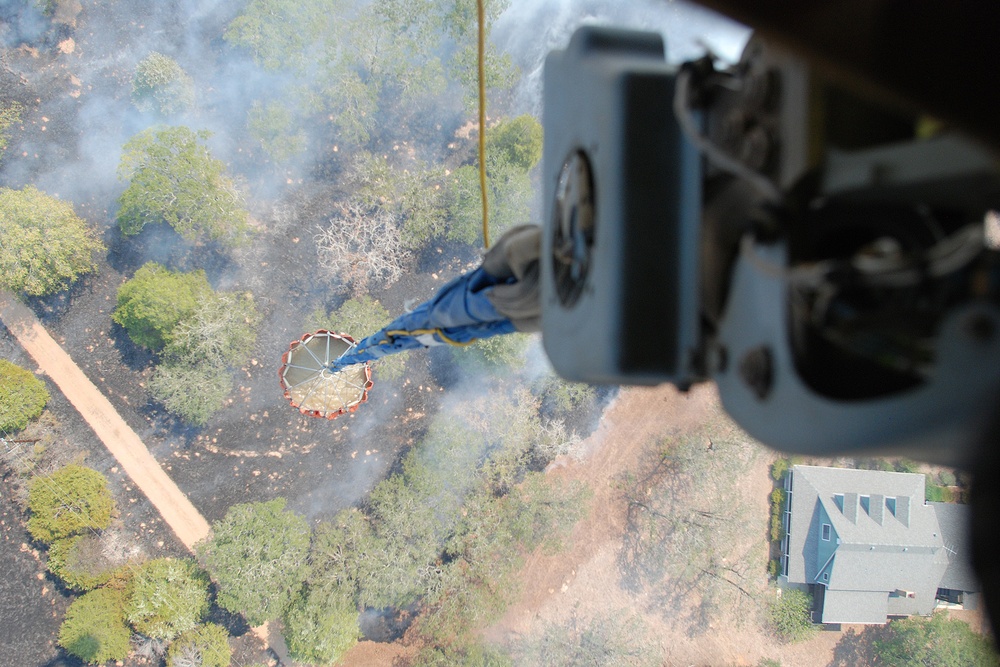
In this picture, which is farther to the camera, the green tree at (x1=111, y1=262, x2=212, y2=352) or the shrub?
the shrub

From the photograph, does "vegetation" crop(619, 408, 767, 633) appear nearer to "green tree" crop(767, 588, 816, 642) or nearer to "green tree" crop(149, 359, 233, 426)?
"green tree" crop(767, 588, 816, 642)

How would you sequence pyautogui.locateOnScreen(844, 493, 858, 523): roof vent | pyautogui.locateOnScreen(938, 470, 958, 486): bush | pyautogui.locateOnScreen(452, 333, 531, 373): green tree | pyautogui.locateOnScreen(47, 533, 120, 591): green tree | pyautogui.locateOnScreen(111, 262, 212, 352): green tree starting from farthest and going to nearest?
1. pyautogui.locateOnScreen(938, 470, 958, 486): bush
2. pyautogui.locateOnScreen(844, 493, 858, 523): roof vent
3. pyautogui.locateOnScreen(452, 333, 531, 373): green tree
4. pyautogui.locateOnScreen(111, 262, 212, 352): green tree
5. pyautogui.locateOnScreen(47, 533, 120, 591): green tree

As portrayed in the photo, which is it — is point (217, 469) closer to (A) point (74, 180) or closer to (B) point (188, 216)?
(B) point (188, 216)

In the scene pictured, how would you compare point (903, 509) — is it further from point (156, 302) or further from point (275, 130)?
point (156, 302)

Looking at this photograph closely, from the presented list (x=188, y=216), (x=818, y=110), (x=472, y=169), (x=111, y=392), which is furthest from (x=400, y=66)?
(x=818, y=110)

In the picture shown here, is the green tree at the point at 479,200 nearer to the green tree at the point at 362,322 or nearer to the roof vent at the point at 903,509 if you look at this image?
the green tree at the point at 362,322

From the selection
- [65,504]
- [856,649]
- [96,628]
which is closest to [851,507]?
[856,649]

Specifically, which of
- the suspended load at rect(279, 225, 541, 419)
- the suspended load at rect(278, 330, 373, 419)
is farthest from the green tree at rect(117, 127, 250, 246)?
the suspended load at rect(279, 225, 541, 419)

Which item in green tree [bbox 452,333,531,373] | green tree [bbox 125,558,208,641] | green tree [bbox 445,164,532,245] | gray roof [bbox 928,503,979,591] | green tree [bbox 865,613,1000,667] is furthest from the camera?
gray roof [bbox 928,503,979,591]
